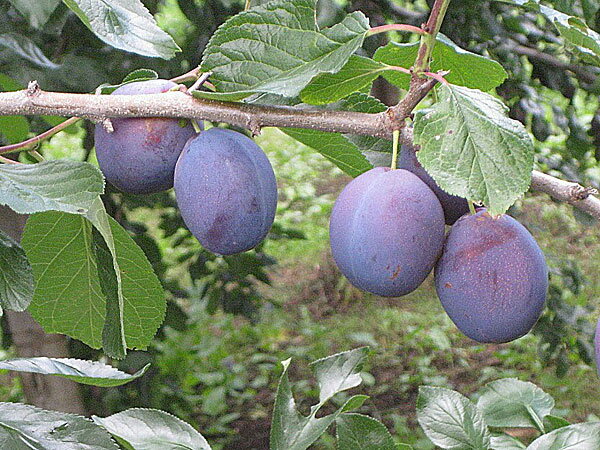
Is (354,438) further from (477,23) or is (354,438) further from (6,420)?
(477,23)

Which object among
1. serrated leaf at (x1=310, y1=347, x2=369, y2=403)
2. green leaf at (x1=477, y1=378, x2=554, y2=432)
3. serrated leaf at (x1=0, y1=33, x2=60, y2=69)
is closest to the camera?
serrated leaf at (x1=310, y1=347, x2=369, y2=403)

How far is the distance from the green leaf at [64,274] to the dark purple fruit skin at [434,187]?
376 millimetres

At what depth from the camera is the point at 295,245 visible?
4.37 m

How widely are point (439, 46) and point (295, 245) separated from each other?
3572 mm

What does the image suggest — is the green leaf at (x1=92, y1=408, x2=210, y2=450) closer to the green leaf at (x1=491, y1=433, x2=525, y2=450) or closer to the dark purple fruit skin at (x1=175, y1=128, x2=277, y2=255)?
the dark purple fruit skin at (x1=175, y1=128, x2=277, y2=255)

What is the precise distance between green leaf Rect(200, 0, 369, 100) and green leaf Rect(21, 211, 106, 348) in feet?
0.98

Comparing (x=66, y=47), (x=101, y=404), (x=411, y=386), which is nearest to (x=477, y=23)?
(x=66, y=47)

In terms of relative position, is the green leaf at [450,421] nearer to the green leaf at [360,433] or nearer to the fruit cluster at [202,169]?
the green leaf at [360,433]

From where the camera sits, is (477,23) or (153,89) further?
(477,23)

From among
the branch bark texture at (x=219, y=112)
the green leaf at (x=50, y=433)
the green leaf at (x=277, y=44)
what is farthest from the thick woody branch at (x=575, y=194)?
the green leaf at (x=50, y=433)

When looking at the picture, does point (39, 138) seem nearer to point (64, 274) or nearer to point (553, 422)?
point (64, 274)

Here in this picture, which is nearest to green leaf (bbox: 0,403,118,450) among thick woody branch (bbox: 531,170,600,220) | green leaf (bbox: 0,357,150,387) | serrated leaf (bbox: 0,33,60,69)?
green leaf (bbox: 0,357,150,387)

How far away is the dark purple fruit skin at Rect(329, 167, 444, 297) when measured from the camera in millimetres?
688

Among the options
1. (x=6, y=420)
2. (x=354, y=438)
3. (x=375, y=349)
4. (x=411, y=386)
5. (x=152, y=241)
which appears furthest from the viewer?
(x=375, y=349)
